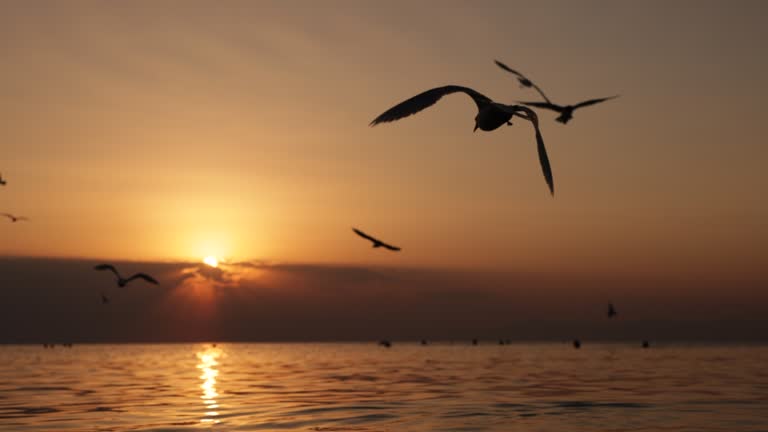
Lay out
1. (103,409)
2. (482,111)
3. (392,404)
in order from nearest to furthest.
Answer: (482,111) < (103,409) < (392,404)

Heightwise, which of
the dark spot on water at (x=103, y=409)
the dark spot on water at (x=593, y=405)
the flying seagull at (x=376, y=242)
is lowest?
the dark spot on water at (x=593, y=405)

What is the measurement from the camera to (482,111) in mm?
17844

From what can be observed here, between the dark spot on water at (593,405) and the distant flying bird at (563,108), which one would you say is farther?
the dark spot on water at (593,405)

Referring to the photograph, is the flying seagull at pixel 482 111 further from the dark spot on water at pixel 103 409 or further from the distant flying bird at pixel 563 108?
the dark spot on water at pixel 103 409

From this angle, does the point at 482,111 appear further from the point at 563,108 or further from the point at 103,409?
the point at 103,409

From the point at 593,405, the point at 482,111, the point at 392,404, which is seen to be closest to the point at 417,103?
the point at 482,111

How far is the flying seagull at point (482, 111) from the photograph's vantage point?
14070 mm

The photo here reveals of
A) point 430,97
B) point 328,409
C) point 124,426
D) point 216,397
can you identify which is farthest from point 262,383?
point 430,97

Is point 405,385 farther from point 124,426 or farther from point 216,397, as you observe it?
point 124,426

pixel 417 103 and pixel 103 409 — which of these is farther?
pixel 103 409

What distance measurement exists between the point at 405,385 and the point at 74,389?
1779 cm

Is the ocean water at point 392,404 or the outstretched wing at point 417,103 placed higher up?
the outstretched wing at point 417,103

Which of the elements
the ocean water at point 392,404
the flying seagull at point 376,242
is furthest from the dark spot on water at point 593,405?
the flying seagull at point 376,242

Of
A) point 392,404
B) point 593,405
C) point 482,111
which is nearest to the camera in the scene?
point 482,111
